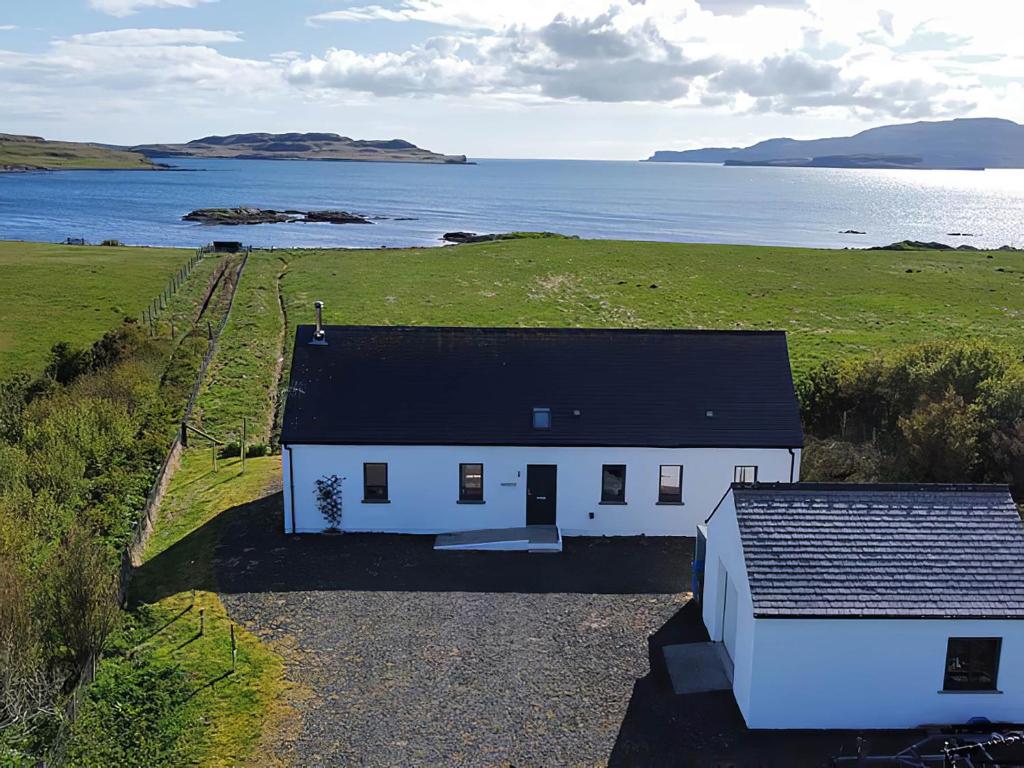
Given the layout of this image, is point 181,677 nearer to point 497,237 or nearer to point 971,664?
point 971,664

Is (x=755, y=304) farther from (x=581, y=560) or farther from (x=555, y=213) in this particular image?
(x=555, y=213)

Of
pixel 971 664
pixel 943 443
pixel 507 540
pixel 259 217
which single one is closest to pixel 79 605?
pixel 507 540

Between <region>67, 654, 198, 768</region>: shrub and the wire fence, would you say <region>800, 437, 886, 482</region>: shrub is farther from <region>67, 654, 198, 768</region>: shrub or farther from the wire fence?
<region>67, 654, 198, 768</region>: shrub

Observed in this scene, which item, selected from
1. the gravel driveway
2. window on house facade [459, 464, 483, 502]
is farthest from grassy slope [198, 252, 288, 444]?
window on house facade [459, 464, 483, 502]

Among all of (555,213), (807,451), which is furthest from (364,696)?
(555,213)

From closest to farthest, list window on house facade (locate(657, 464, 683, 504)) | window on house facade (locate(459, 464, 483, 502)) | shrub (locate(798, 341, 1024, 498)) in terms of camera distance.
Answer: window on house facade (locate(459, 464, 483, 502)), window on house facade (locate(657, 464, 683, 504)), shrub (locate(798, 341, 1024, 498))

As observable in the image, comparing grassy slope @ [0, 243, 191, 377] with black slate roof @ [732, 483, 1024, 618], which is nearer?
black slate roof @ [732, 483, 1024, 618]

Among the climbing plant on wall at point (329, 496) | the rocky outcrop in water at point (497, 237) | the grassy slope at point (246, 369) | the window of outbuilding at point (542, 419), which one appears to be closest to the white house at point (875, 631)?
the window of outbuilding at point (542, 419)
